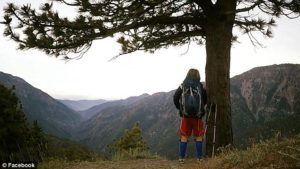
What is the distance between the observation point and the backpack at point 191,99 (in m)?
8.02

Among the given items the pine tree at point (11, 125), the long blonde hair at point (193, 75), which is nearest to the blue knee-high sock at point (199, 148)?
the long blonde hair at point (193, 75)

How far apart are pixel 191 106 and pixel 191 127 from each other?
1.76 feet

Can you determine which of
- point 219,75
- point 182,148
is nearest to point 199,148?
point 182,148

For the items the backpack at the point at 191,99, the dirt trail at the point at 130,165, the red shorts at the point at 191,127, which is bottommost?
the dirt trail at the point at 130,165

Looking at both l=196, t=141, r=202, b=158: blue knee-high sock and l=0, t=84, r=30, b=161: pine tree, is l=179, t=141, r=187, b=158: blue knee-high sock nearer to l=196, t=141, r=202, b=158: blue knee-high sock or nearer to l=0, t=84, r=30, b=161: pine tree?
l=196, t=141, r=202, b=158: blue knee-high sock

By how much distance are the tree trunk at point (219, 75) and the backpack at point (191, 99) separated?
0.73m

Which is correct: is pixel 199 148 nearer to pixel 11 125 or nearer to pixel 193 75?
pixel 193 75

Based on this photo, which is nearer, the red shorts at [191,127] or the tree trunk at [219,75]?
the red shorts at [191,127]

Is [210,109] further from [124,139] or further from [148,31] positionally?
[124,139]

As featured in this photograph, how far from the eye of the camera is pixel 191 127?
830cm

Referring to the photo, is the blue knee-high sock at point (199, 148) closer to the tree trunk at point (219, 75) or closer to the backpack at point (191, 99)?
the tree trunk at point (219, 75)

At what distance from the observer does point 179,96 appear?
27.1 feet

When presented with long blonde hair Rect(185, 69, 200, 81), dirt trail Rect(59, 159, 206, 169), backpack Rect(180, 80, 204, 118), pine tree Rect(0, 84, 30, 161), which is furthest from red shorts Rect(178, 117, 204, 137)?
pine tree Rect(0, 84, 30, 161)

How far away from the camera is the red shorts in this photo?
8.25m
